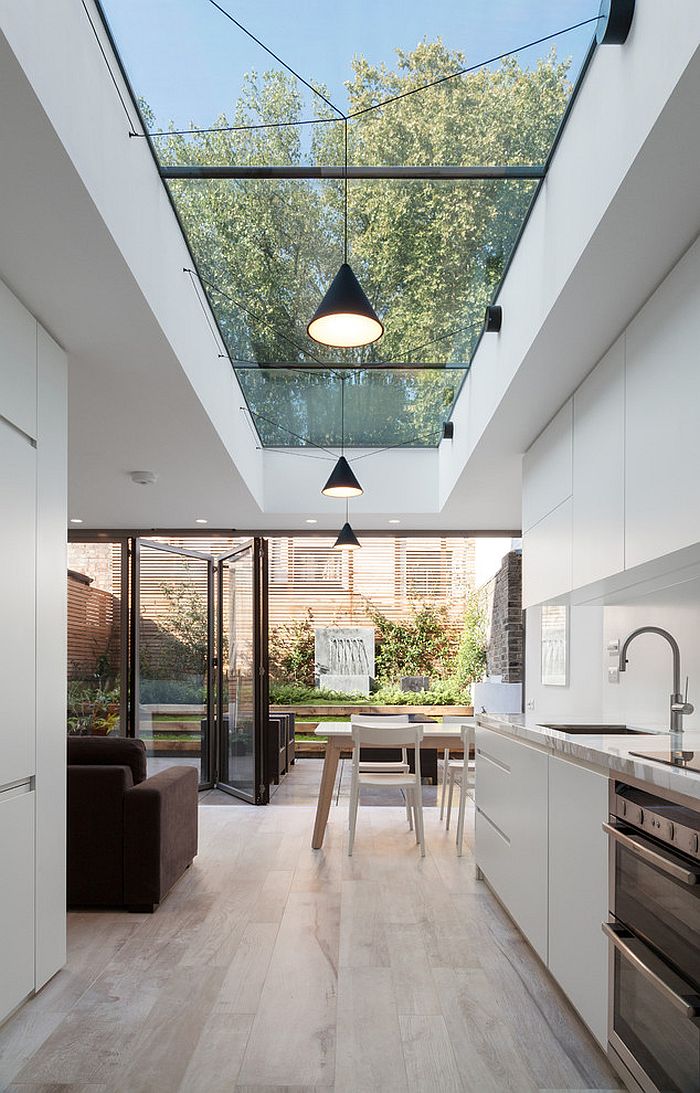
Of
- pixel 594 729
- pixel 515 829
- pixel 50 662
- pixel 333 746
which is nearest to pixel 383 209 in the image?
pixel 50 662

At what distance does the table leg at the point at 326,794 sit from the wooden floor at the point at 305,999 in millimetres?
701

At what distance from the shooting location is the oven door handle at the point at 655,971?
1.97 meters

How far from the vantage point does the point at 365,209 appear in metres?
4.12

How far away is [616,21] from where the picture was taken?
2.54 meters

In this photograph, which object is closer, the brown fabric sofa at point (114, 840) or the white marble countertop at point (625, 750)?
the white marble countertop at point (625, 750)

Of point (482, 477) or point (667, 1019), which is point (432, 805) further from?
point (667, 1019)

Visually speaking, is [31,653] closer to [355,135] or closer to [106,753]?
[106,753]

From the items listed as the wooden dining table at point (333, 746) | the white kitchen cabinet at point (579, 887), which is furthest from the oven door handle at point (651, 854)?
the wooden dining table at point (333, 746)

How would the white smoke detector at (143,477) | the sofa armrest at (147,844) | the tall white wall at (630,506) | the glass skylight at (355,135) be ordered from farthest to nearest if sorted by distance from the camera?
the white smoke detector at (143,477)
the sofa armrest at (147,844)
the glass skylight at (355,135)
the tall white wall at (630,506)

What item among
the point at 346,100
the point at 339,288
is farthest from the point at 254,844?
the point at 346,100

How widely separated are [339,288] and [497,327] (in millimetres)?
1581

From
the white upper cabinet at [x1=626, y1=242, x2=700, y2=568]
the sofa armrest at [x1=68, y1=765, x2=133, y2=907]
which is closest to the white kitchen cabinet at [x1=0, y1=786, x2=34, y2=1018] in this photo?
the sofa armrest at [x1=68, y1=765, x2=133, y2=907]

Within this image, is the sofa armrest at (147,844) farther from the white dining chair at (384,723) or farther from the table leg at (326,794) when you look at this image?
Result: the white dining chair at (384,723)

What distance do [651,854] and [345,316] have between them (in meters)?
2.10
